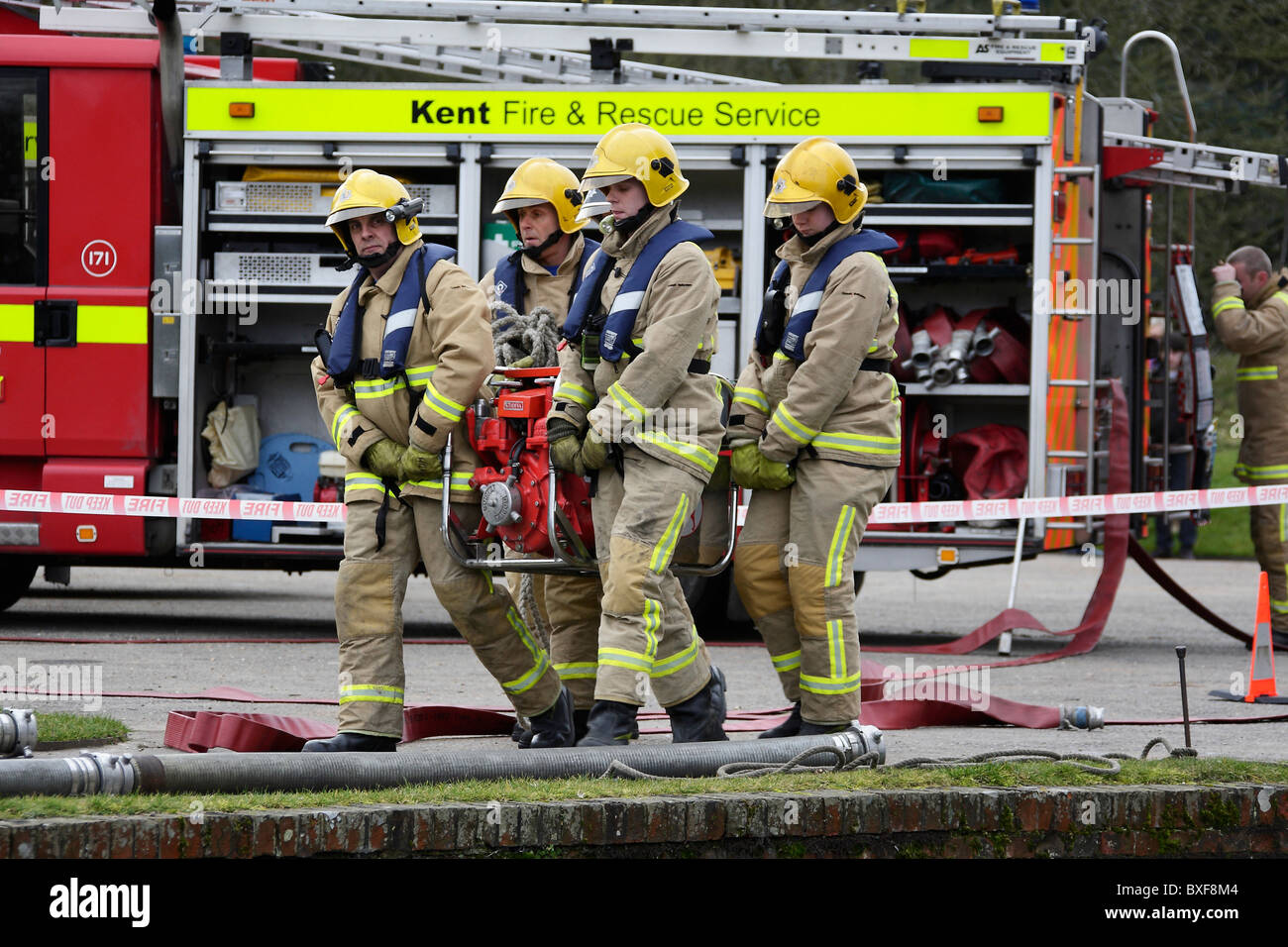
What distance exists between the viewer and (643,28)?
9.84m

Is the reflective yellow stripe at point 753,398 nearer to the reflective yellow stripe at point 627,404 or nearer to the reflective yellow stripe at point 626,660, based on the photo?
the reflective yellow stripe at point 627,404

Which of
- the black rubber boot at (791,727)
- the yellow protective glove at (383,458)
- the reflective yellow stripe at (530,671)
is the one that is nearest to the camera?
the yellow protective glove at (383,458)

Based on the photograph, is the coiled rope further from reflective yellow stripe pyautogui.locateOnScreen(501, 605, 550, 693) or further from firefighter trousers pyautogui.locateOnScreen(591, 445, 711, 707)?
reflective yellow stripe pyautogui.locateOnScreen(501, 605, 550, 693)

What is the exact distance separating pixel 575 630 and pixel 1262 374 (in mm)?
5566

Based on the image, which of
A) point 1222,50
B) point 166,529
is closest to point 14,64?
point 166,529

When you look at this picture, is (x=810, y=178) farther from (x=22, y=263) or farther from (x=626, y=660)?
(x=22, y=263)

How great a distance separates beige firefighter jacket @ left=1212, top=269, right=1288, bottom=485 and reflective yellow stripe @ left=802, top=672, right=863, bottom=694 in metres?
5.13

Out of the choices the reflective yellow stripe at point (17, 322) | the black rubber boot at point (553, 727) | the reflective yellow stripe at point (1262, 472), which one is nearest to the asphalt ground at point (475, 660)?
the black rubber boot at point (553, 727)

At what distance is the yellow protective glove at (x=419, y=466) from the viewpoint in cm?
596

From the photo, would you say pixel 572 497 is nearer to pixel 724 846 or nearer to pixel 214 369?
pixel 724 846

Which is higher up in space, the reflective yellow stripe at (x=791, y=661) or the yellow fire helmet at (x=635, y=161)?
the yellow fire helmet at (x=635, y=161)
